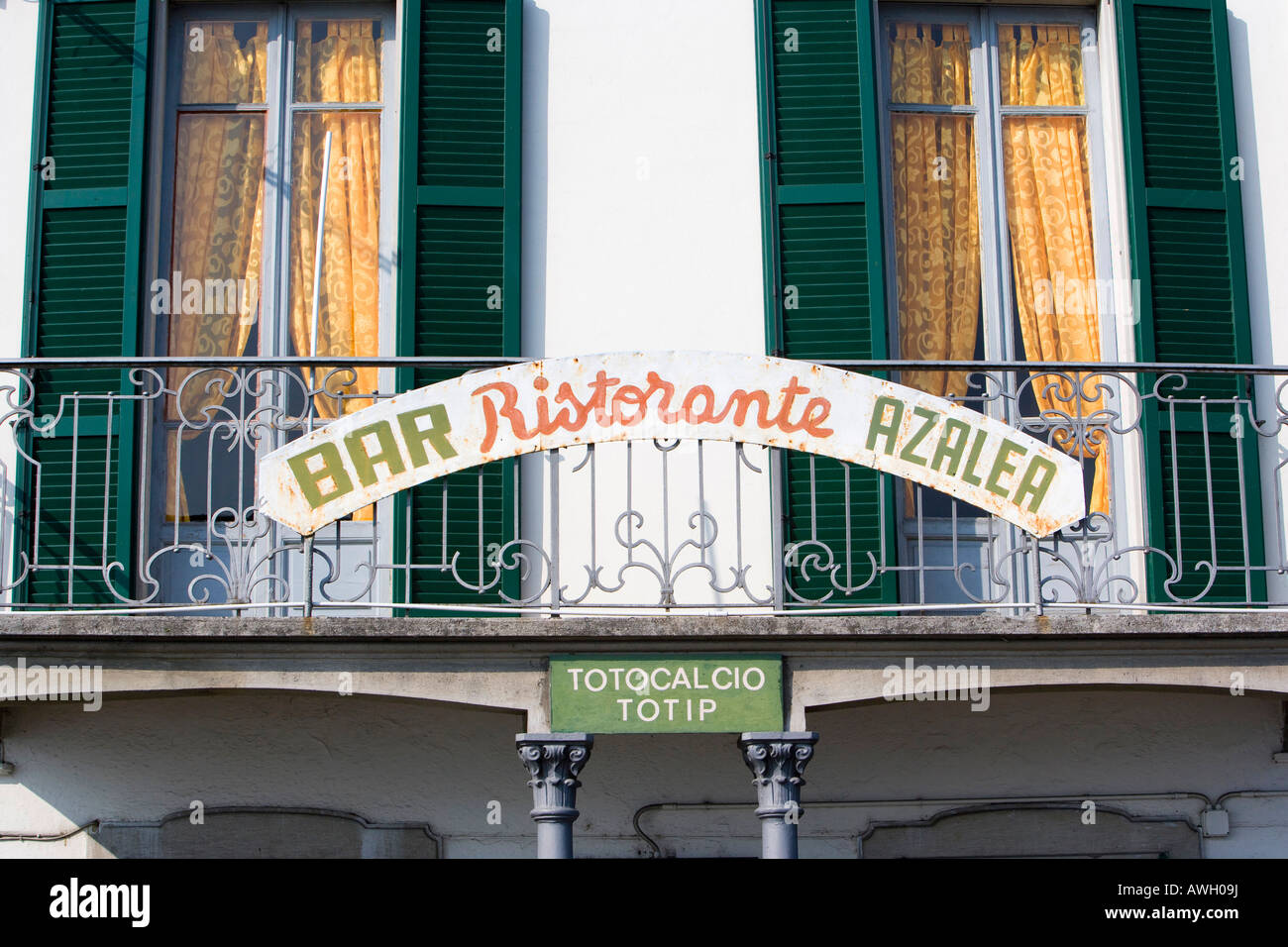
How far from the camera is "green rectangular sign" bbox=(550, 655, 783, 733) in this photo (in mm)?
6715

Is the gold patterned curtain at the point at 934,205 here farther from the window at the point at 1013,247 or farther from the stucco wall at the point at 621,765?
the stucco wall at the point at 621,765

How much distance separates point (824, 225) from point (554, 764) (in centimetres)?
295

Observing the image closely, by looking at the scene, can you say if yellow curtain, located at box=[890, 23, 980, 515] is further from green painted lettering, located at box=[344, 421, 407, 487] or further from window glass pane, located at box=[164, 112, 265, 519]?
window glass pane, located at box=[164, 112, 265, 519]

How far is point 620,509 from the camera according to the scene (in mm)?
7879

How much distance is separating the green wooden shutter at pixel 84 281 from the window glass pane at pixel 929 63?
362cm

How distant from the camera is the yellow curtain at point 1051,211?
836cm

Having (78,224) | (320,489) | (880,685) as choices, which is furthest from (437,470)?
(78,224)

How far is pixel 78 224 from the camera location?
808cm

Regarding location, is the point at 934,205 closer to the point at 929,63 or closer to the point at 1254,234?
the point at 929,63

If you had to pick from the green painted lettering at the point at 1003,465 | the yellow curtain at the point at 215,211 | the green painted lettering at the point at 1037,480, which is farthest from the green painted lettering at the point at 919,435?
the yellow curtain at the point at 215,211

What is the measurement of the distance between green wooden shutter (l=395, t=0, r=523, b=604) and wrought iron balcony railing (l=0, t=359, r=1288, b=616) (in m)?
0.02

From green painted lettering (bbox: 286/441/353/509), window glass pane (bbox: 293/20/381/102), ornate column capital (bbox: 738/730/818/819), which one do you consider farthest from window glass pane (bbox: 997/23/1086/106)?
green painted lettering (bbox: 286/441/353/509)
